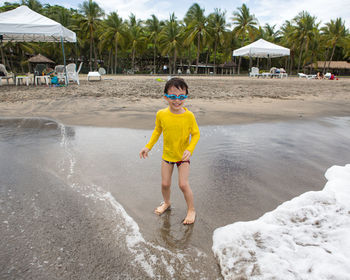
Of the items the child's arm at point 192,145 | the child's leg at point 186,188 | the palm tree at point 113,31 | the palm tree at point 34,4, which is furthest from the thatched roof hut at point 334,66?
the child's leg at point 186,188

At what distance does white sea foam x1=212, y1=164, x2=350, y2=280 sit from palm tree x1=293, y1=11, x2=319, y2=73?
4683 centimetres

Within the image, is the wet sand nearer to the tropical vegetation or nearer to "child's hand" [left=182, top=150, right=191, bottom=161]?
"child's hand" [left=182, top=150, right=191, bottom=161]

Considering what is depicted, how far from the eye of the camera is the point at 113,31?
3866cm

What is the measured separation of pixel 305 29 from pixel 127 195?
4812 centimetres

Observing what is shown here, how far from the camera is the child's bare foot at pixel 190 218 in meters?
2.09

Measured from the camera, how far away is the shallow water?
1.65 m

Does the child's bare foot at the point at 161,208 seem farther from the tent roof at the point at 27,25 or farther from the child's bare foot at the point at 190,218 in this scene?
the tent roof at the point at 27,25

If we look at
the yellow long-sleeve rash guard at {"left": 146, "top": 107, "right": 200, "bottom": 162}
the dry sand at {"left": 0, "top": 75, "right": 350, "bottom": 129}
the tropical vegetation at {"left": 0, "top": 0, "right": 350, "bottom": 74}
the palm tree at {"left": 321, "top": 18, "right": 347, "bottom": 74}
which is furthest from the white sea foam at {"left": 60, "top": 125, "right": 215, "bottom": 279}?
the palm tree at {"left": 321, "top": 18, "right": 347, "bottom": 74}

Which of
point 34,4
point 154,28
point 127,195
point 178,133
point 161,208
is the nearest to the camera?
point 178,133

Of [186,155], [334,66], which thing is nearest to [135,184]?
[186,155]

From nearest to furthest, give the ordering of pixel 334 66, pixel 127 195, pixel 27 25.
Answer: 1. pixel 127 195
2. pixel 27 25
3. pixel 334 66

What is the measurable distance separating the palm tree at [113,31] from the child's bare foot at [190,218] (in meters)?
39.1

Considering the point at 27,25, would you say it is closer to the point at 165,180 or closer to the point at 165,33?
the point at 165,180

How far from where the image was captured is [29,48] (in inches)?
1400
